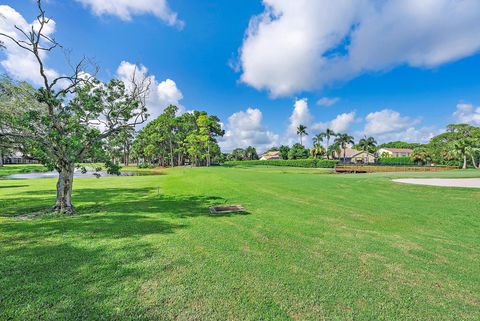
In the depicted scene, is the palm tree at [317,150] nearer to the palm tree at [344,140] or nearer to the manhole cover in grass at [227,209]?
the palm tree at [344,140]

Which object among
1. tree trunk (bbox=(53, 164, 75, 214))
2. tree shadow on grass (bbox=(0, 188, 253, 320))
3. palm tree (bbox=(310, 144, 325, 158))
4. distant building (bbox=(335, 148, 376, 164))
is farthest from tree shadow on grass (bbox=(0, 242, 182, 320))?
distant building (bbox=(335, 148, 376, 164))

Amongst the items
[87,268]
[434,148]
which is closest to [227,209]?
[87,268]

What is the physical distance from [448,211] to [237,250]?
28.4ft

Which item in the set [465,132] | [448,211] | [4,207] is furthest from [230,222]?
[465,132]

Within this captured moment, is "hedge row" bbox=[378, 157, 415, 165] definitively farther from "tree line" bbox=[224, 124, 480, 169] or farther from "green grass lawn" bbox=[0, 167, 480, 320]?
"green grass lawn" bbox=[0, 167, 480, 320]

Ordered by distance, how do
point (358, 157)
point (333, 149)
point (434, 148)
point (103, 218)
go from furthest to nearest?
point (358, 157)
point (333, 149)
point (434, 148)
point (103, 218)

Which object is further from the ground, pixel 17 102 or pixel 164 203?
pixel 17 102

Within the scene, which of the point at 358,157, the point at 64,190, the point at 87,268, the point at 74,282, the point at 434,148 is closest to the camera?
the point at 74,282

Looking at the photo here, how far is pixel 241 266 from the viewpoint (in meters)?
4.16

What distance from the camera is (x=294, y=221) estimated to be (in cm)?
728

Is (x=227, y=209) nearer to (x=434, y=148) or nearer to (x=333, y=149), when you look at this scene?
(x=434, y=148)

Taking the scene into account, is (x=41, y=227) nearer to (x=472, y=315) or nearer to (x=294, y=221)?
(x=294, y=221)

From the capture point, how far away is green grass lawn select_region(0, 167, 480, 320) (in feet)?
9.84

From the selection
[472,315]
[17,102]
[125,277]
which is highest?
[17,102]
